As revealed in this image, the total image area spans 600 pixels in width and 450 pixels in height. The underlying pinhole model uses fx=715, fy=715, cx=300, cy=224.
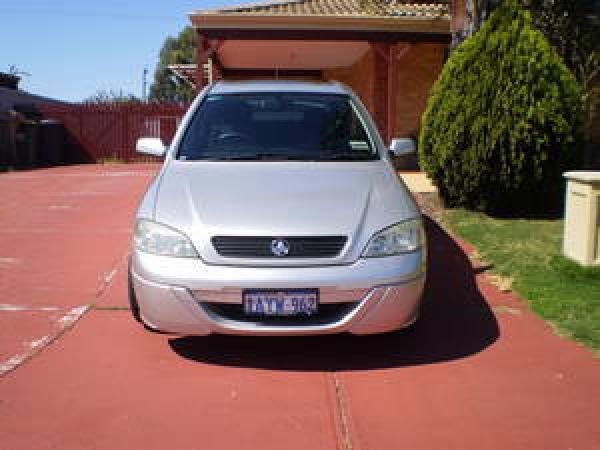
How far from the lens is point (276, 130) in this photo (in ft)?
18.5

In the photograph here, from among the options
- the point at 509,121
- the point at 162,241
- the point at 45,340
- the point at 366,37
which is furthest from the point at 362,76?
the point at 162,241

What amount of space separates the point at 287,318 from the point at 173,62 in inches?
2457

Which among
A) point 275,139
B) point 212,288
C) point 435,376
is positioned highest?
point 275,139

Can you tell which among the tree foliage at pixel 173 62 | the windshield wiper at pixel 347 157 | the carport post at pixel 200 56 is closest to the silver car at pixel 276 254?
the windshield wiper at pixel 347 157

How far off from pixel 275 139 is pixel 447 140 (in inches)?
147

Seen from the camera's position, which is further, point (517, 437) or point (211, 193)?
point (211, 193)

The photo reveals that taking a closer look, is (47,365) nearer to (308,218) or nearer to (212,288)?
(212,288)

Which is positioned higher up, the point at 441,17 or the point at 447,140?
the point at 441,17

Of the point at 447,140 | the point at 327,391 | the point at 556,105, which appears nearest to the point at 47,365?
the point at 327,391

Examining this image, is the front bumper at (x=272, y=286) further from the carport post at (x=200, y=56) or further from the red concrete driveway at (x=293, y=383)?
the carport post at (x=200, y=56)

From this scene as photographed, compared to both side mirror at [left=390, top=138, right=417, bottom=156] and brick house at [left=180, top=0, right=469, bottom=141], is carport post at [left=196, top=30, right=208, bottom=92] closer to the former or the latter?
brick house at [left=180, top=0, right=469, bottom=141]

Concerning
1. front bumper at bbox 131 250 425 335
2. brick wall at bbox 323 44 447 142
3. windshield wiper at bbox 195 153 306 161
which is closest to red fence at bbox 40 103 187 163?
brick wall at bbox 323 44 447 142

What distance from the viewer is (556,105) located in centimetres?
825

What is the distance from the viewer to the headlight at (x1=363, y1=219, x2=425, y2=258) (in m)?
4.23
